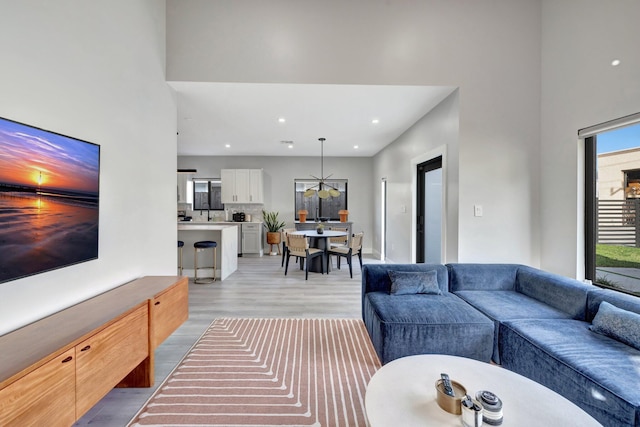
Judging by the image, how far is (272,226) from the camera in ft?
24.1

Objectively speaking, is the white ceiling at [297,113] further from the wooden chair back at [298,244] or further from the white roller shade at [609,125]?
the wooden chair back at [298,244]

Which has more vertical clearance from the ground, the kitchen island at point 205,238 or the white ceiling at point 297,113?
the white ceiling at point 297,113

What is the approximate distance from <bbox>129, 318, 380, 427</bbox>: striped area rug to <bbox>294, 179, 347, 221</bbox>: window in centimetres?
512

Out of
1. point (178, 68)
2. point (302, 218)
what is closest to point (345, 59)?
point (178, 68)

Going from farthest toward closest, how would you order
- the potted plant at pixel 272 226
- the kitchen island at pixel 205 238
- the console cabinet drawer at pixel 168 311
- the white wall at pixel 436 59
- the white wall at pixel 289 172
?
the white wall at pixel 289 172 → the potted plant at pixel 272 226 → the kitchen island at pixel 205 238 → the white wall at pixel 436 59 → the console cabinet drawer at pixel 168 311

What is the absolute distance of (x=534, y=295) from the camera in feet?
8.32

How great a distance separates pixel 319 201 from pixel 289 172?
1.17 metres

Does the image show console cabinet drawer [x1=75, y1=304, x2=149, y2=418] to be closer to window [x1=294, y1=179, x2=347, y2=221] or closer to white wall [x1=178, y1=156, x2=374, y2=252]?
white wall [x1=178, y1=156, x2=374, y2=252]

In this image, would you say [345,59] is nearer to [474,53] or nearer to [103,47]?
[474,53]

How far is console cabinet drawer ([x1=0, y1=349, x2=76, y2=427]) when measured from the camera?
1.04 meters

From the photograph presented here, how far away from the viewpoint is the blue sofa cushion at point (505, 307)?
6.96ft

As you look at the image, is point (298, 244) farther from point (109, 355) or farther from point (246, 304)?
point (109, 355)

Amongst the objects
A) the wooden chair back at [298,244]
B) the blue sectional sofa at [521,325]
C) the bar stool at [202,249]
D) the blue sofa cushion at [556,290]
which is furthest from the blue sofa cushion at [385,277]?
the bar stool at [202,249]

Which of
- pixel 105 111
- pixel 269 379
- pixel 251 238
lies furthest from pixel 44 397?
pixel 251 238
